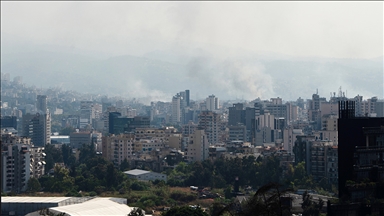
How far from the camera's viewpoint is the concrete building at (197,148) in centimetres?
3897

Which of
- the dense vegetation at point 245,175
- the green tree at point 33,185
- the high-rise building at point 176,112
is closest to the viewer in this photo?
the green tree at point 33,185

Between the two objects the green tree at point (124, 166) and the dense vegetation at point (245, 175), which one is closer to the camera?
the dense vegetation at point (245, 175)

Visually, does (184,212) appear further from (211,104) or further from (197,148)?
(211,104)

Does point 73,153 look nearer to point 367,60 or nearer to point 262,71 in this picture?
point 367,60

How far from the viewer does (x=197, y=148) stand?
39.0 meters

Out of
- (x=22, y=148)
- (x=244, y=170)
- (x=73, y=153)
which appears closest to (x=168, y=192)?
(x=244, y=170)

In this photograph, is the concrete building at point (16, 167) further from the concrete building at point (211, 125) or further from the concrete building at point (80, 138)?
the concrete building at point (80, 138)

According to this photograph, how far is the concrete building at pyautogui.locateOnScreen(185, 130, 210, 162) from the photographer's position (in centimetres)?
3897

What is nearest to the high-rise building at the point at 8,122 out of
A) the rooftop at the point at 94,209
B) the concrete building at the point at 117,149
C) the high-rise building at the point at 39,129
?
the high-rise building at the point at 39,129

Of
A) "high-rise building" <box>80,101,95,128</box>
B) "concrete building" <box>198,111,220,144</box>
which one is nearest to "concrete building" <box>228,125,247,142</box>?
"concrete building" <box>198,111,220,144</box>

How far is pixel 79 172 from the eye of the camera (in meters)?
32.9

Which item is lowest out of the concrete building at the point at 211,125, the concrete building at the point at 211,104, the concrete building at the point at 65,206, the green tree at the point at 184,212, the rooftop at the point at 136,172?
the concrete building at the point at 65,206

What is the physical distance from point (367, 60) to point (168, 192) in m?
98.1

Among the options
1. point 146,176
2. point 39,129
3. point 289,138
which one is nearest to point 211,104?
point 39,129
